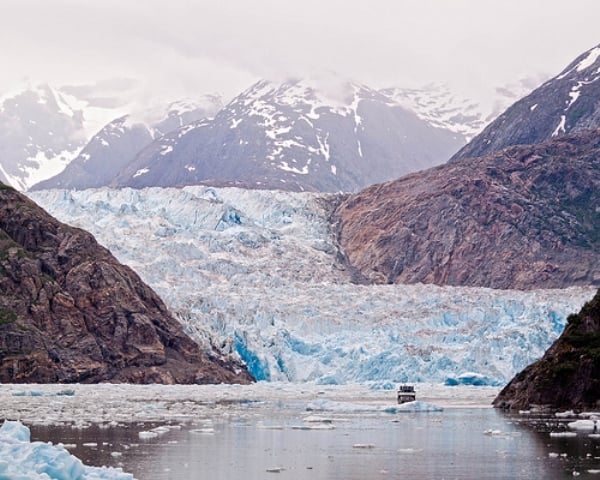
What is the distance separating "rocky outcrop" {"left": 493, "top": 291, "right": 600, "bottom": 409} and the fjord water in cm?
187

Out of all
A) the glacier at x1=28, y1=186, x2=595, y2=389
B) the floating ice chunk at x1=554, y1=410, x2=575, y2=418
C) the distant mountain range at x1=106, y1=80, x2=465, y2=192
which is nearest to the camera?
the floating ice chunk at x1=554, y1=410, x2=575, y2=418

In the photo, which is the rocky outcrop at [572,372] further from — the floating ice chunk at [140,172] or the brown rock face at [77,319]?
the floating ice chunk at [140,172]

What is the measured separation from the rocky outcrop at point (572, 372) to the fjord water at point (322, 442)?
73.4 inches

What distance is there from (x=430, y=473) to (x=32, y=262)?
154ft

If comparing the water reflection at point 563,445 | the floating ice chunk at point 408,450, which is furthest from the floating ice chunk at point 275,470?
the water reflection at point 563,445

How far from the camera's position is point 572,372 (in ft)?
126

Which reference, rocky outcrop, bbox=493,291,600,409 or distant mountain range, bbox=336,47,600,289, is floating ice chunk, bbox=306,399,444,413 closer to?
rocky outcrop, bbox=493,291,600,409

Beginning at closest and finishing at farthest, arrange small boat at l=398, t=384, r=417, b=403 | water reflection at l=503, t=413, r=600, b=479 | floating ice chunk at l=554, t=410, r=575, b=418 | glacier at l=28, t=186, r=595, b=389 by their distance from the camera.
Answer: water reflection at l=503, t=413, r=600, b=479
floating ice chunk at l=554, t=410, r=575, b=418
small boat at l=398, t=384, r=417, b=403
glacier at l=28, t=186, r=595, b=389

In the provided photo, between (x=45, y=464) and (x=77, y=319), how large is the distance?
155ft

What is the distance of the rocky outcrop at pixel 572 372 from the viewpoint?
124ft

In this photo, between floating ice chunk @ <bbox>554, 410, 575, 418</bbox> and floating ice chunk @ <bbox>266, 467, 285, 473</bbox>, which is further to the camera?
floating ice chunk @ <bbox>554, 410, 575, 418</bbox>

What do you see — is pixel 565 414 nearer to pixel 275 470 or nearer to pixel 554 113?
pixel 275 470

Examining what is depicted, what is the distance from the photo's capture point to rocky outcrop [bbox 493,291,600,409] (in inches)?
1485

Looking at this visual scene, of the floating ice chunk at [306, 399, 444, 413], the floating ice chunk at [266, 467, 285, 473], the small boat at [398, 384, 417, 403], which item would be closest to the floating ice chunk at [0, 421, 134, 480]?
the floating ice chunk at [266, 467, 285, 473]
